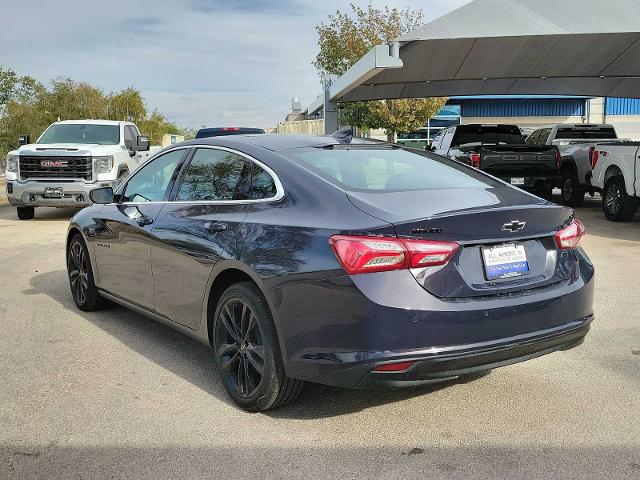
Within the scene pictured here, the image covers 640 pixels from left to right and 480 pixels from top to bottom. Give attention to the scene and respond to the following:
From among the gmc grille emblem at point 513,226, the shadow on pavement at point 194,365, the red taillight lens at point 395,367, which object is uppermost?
the gmc grille emblem at point 513,226

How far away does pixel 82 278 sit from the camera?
21.0ft

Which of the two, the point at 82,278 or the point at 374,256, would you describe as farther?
the point at 82,278

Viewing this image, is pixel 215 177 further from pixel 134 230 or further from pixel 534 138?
pixel 534 138

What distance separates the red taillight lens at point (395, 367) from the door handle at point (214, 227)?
52.7 inches

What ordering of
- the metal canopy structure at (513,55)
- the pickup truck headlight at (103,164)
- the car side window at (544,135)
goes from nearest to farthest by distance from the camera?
the metal canopy structure at (513,55) < the pickup truck headlight at (103,164) < the car side window at (544,135)

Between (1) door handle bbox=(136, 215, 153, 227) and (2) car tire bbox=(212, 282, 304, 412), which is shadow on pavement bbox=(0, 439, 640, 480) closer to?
(2) car tire bbox=(212, 282, 304, 412)

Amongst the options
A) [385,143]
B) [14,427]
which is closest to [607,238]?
[385,143]

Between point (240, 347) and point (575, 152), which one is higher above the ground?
point (575, 152)

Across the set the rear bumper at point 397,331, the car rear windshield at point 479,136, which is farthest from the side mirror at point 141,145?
the rear bumper at point 397,331

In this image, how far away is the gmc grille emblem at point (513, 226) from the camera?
365cm

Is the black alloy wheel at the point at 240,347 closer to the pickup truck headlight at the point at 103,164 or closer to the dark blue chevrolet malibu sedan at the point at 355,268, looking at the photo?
the dark blue chevrolet malibu sedan at the point at 355,268

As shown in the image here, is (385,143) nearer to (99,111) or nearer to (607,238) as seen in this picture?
(607,238)

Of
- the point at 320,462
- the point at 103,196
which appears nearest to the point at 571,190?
the point at 103,196

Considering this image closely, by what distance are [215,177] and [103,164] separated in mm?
10633
